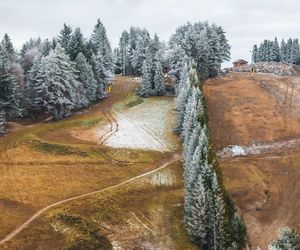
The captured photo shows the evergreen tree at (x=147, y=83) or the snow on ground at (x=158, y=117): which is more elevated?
the evergreen tree at (x=147, y=83)

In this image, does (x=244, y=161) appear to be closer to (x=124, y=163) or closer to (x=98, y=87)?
(x=124, y=163)

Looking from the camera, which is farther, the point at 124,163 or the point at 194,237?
the point at 124,163

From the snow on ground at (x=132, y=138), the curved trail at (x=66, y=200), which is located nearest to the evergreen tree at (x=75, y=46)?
the snow on ground at (x=132, y=138)

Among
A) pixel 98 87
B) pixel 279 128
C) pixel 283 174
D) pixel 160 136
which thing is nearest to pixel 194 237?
pixel 283 174

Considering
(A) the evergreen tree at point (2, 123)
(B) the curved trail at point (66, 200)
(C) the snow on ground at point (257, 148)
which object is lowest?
(B) the curved trail at point (66, 200)

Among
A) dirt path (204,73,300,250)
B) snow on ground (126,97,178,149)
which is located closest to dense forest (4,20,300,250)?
snow on ground (126,97,178,149)

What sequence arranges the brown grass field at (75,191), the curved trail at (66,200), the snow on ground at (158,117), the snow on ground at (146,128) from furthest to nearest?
the snow on ground at (158,117) < the snow on ground at (146,128) < the brown grass field at (75,191) < the curved trail at (66,200)

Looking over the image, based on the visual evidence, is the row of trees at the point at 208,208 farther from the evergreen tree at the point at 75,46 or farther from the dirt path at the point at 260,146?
the evergreen tree at the point at 75,46

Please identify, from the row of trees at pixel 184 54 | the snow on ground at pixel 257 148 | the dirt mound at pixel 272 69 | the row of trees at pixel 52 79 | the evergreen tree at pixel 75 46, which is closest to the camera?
the snow on ground at pixel 257 148
